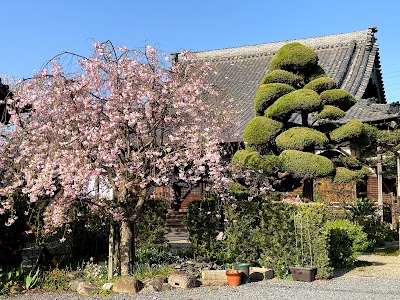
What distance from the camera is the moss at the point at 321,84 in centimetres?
1286

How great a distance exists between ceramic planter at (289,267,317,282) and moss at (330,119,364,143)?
398cm

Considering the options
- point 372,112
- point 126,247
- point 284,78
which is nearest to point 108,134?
point 126,247

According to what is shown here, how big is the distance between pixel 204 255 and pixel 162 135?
3.66m

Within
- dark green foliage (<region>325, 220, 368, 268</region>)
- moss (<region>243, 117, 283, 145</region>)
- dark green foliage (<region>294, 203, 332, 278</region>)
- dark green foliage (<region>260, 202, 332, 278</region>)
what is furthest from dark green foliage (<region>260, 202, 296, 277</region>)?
moss (<region>243, 117, 283, 145</region>)

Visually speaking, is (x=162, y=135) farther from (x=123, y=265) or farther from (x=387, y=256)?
(x=387, y=256)

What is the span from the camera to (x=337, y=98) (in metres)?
12.7

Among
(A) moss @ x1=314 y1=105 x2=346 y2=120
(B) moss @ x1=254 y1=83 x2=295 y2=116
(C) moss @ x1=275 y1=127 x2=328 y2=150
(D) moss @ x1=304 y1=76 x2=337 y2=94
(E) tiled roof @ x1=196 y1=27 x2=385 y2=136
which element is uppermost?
(E) tiled roof @ x1=196 y1=27 x2=385 y2=136

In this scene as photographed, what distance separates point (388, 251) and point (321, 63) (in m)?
14.1

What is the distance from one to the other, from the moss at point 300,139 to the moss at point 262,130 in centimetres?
25

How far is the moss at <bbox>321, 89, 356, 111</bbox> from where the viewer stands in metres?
12.7

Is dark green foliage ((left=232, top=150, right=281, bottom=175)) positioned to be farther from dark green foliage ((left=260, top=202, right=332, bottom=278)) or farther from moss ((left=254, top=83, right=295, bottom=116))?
moss ((left=254, top=83, right=295, bottom=116))

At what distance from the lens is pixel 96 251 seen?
1150 centimetres

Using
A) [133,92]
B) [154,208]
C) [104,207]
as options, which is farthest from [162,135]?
[154,208]

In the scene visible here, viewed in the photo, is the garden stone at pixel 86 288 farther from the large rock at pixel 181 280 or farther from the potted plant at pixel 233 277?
the potted plant at pixel 233 277
